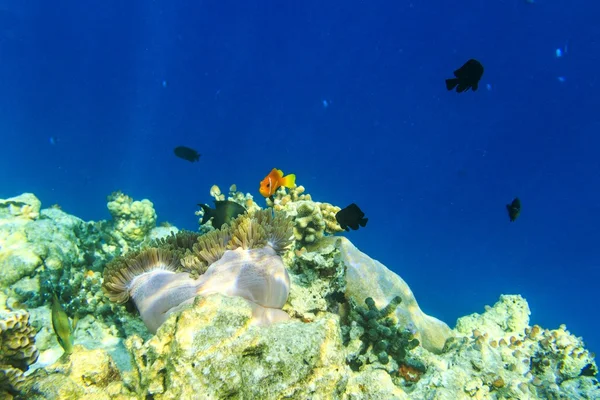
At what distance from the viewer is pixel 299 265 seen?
371 centimetres

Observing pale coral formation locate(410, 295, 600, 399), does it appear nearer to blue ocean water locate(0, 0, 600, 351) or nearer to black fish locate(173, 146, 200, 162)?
black fish locate(173, 146, 200, 162)

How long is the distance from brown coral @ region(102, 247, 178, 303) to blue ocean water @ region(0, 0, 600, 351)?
34.7 meters

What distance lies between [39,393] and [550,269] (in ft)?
202

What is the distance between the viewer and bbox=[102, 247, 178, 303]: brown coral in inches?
116

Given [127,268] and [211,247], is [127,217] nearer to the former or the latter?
[127,268]

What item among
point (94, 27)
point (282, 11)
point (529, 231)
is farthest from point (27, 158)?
point (529, 231)

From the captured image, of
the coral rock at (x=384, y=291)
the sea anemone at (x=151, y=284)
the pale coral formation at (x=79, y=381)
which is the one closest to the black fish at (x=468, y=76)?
the coral rock at (x=384, y=291)

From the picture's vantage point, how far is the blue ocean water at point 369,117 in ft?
128

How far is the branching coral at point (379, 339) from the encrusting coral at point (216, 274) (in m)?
1.39

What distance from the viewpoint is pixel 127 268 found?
2.99 meters

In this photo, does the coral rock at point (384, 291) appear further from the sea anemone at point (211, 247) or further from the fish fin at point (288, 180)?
the sea anemone at point (211, 247)

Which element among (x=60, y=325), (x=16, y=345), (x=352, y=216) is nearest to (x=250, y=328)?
(x=16, y=345)

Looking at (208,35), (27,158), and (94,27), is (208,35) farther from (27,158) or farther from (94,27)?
(27,158)

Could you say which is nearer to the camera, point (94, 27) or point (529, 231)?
point (529, 231)
